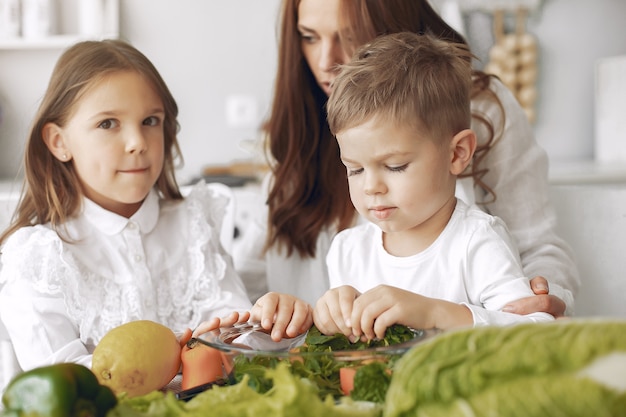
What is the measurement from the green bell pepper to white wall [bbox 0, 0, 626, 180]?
2969 mm

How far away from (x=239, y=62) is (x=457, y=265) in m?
2.65

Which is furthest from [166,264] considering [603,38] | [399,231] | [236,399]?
[603,38]

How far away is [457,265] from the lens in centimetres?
111

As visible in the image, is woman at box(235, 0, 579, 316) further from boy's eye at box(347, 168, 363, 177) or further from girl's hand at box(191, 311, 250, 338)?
girl's hand at box(191, 311, 250, 338)

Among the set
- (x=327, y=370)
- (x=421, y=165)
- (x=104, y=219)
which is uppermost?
(x=421, y=165)

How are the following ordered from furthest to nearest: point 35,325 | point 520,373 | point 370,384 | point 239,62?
point 239,62
point 35,325
point 370,384
point 520,373

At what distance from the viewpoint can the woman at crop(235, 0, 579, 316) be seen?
1.49 meters

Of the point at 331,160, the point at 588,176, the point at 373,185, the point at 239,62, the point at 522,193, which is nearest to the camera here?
the point at 373,185

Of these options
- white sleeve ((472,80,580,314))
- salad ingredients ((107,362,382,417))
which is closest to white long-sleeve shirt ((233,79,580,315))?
white sleeve ((472,80,580,314))

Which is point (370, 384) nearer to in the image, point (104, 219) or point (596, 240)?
point (104, 219)

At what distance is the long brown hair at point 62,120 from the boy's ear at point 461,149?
0.59 meters

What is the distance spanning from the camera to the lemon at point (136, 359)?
83 centimetres

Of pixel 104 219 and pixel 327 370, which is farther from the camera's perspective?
pixel 104 219

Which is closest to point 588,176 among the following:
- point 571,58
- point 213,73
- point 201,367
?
point 571,58
